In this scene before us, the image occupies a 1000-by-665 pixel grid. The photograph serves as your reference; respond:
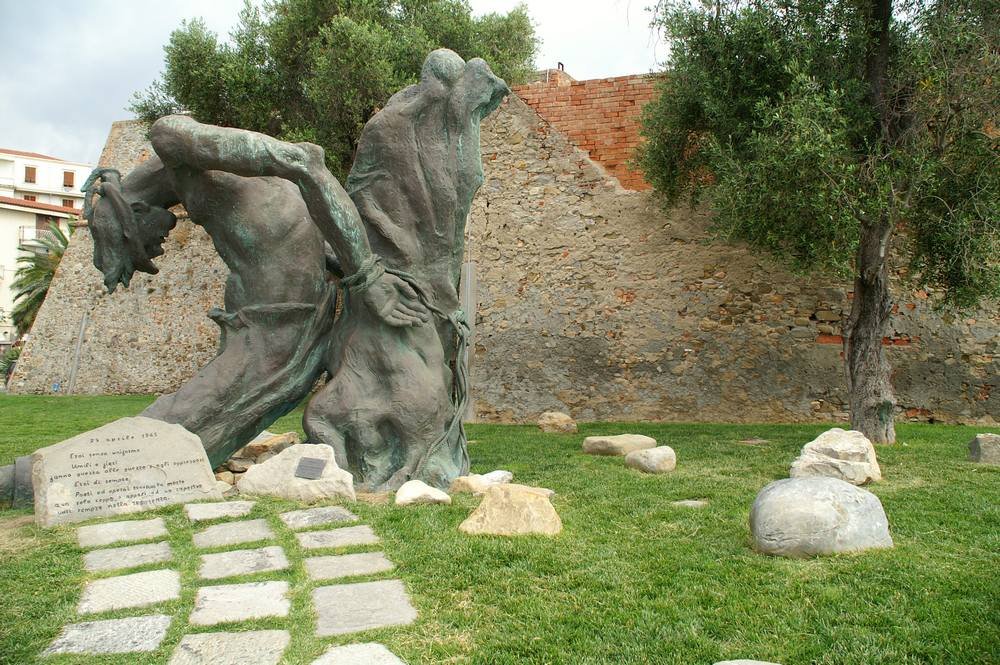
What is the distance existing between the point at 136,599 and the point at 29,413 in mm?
9523

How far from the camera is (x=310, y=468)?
3955mm

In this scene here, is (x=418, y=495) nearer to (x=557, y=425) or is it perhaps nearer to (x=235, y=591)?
(x=235, y=591)

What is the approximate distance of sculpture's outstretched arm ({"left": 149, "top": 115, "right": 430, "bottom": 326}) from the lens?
390 cm

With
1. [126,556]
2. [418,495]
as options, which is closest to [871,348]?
[418,495]

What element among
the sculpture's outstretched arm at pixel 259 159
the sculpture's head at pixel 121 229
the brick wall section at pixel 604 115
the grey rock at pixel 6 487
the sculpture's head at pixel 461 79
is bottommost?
the grey rock at pixel 6 487

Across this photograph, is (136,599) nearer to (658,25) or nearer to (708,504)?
(708,504)

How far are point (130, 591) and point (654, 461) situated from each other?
3654 millimetres

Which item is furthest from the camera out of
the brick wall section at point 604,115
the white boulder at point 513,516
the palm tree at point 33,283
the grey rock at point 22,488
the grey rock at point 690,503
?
the palm tree at point 33,283

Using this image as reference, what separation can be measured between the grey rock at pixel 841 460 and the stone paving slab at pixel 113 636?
146 inches

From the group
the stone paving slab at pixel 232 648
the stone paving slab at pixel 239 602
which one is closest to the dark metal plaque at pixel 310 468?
the stone paving slab at pixel 239 602

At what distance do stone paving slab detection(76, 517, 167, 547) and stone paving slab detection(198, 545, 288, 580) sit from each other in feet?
1.41

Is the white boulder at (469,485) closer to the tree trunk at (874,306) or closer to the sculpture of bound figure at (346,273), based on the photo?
the sculpture of bound figure at (346,273)

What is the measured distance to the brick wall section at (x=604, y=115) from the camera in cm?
1037

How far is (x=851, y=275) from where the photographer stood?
23.5ft
